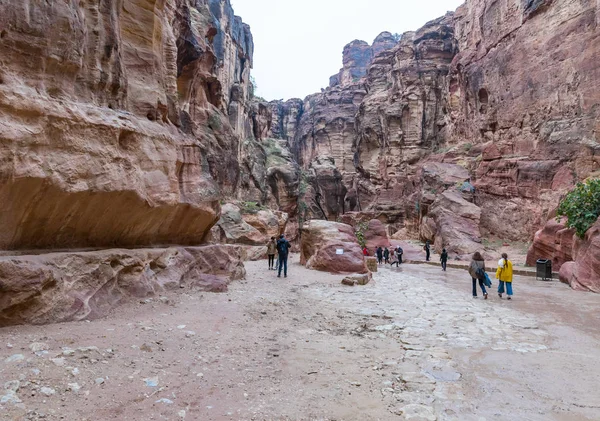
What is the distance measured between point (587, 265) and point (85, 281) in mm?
15539

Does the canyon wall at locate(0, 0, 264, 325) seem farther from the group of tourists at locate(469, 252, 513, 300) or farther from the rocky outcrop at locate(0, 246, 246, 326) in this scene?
the group of tourists at locate(469, 252, 513, 300)

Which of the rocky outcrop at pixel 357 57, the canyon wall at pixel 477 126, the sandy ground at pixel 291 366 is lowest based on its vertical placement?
the sandy ground at pixel 291 366

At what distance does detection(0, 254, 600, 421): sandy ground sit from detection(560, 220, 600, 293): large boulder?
550cm

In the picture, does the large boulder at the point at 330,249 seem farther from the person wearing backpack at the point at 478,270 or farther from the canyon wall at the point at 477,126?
the canyon wall at the point at 477,126

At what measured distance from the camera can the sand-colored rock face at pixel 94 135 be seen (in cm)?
561

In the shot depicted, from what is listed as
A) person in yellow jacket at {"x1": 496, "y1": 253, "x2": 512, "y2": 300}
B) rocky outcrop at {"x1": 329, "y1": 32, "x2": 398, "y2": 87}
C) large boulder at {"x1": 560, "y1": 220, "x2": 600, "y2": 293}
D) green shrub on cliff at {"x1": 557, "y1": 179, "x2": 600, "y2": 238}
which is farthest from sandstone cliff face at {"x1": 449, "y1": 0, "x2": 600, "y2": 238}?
rocky outcrop at {"x1": 329, "y1": 32, "x2": 398, "y2": 87}

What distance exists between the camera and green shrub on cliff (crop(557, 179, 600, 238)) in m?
14.9

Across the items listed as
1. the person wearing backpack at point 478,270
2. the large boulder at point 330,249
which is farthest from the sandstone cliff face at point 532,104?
the person wearing backpack at point 478,270

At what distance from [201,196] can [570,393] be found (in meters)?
8.93

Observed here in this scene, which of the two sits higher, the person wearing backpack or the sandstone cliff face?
the sandstone cliff face

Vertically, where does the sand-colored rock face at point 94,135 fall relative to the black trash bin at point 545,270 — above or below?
above

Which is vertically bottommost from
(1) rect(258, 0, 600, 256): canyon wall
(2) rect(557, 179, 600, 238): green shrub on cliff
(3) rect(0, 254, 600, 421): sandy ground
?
(3) rect(0, 254, 600, 421): sandy ground

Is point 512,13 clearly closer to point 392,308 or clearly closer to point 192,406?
point 392,308

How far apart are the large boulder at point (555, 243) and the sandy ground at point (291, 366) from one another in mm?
10869
